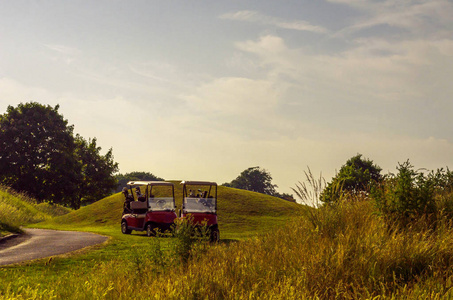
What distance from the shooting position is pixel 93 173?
2330 inches

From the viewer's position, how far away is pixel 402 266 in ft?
28.2

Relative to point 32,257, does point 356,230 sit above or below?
above

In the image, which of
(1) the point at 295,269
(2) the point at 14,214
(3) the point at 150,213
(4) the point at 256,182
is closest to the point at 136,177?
(4) the point at 256,182

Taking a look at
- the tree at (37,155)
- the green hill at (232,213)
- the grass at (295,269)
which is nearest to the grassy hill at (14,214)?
the green hill at (232,213)

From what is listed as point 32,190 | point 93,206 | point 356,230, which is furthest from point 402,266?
point 32,190

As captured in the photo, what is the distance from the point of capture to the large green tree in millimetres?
51594

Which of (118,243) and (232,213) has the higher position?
(232,213)

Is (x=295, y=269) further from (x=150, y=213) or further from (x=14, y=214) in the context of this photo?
(x=14, y=214)

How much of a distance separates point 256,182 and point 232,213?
6871cm

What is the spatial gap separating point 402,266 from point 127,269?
210 inches

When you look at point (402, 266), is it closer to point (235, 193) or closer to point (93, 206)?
point (235, 193)

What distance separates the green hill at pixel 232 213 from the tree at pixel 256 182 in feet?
203

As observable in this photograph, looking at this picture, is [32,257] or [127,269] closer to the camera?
[127,269]

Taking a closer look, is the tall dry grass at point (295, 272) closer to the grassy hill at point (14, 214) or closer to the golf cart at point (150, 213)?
the golf cart at point (150, 213)
